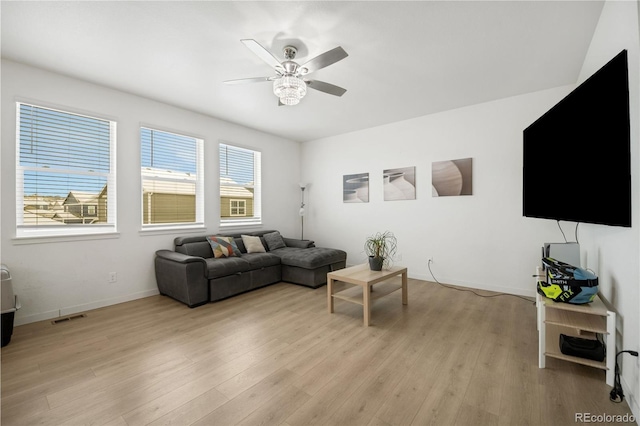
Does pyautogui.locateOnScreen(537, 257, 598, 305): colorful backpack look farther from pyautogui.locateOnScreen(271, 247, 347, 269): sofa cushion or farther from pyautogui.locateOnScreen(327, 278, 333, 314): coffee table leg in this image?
pyautogui.locateOnScreen(271, 247, 347, 269): sofa cushion

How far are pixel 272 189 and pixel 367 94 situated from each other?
2.78m

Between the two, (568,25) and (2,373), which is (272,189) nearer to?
(2,373)

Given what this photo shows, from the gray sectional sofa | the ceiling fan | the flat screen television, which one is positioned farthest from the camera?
the gray sectional sofa

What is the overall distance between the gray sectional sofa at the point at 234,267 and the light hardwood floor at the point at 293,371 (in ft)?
1.33

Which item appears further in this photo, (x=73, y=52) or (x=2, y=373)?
(x=73, y=52)

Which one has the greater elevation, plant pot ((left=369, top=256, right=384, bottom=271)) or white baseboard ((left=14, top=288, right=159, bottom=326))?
plant pot ((left=369, top=256, right=384, bottom=271))

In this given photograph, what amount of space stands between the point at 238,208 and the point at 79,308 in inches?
102

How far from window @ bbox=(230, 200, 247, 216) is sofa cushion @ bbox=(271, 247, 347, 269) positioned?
1020 millimetres

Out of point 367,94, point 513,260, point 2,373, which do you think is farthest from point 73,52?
point 513,260

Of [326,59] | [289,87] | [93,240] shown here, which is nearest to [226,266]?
[93,240]

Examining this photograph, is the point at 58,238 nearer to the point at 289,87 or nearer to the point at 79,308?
the point at 79,308

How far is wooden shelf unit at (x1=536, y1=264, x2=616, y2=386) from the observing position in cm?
170

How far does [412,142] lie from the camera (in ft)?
14.9

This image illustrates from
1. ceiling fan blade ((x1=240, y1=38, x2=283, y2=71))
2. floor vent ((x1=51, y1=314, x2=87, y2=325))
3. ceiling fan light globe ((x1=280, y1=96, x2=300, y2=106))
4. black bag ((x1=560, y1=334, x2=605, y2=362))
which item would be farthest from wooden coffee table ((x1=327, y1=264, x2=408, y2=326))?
floor vent ((x1=51, y1=314, x2=87, y2=325))
